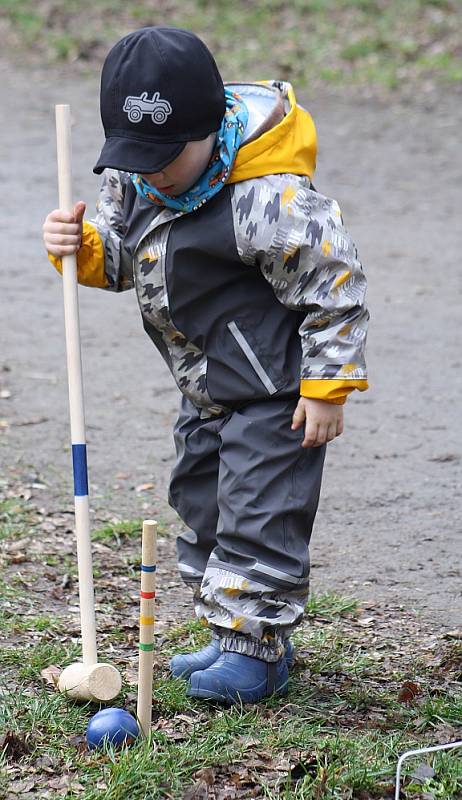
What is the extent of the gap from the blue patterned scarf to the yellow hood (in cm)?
2

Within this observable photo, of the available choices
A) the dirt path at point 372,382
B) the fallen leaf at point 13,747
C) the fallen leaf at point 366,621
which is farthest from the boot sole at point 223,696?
the dirt path at point 372,382

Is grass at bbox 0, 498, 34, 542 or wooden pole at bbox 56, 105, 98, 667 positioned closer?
wooden pole at bbox 56, 105, 98, 667

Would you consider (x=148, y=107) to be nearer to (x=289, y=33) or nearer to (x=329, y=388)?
(x=329, y=388)

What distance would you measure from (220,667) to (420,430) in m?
2.60

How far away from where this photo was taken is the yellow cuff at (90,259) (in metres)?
3.10

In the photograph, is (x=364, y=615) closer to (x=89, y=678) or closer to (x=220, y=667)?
(x=220, y=667)

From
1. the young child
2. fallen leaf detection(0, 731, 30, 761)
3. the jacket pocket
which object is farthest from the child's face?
fallen leaf detection(0, 731, 30, 761)

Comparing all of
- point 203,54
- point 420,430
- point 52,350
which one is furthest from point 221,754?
point 52,350

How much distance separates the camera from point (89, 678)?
2883 millimetres

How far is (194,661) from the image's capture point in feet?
10.5

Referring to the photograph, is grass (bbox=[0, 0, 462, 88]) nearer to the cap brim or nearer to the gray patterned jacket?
the gray patterned jacket

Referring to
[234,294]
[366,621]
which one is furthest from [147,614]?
→ [366,621]

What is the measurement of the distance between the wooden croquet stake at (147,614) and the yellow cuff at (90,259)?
2.59 feet

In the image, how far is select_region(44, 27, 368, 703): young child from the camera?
2754 mm
